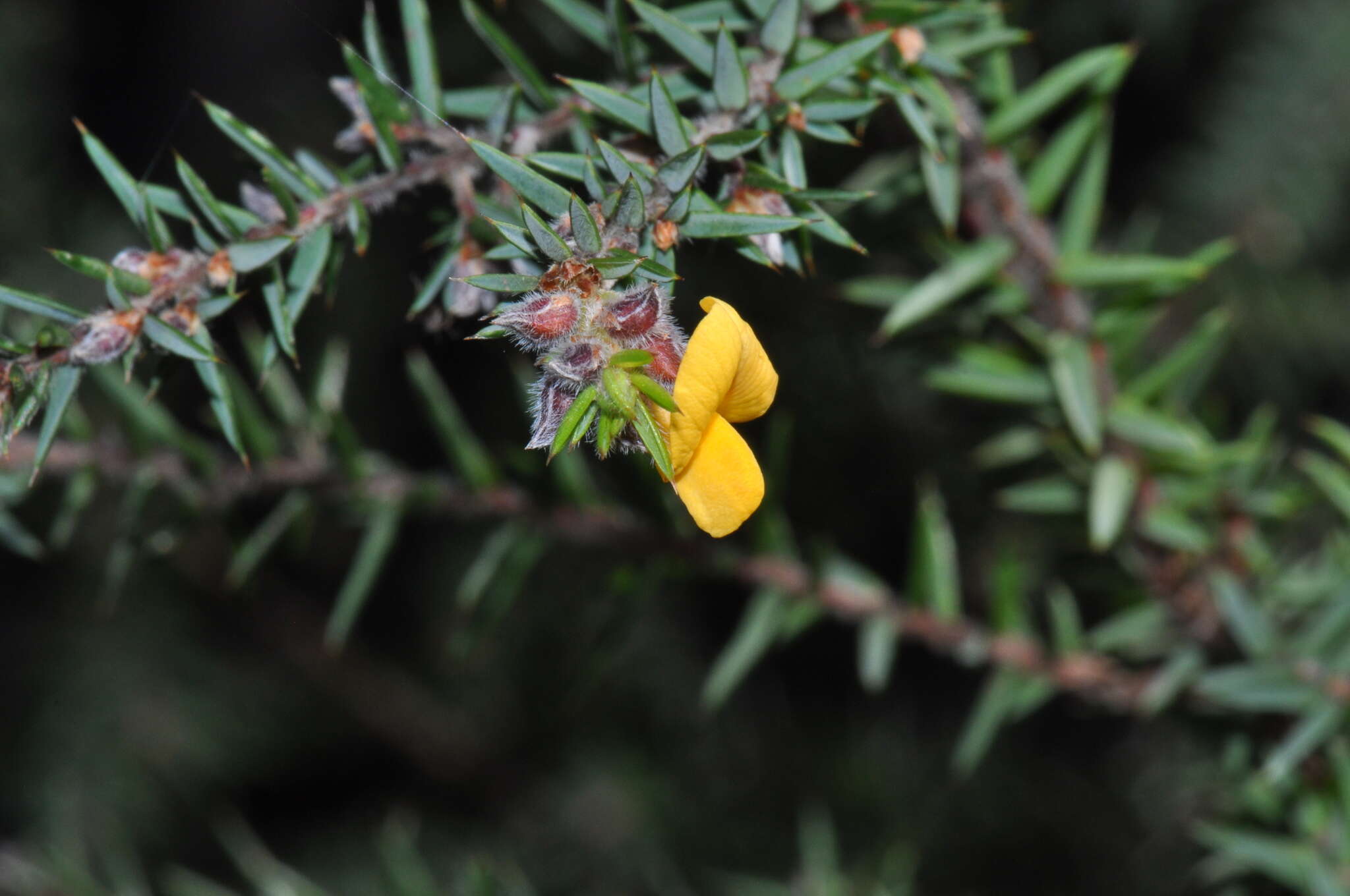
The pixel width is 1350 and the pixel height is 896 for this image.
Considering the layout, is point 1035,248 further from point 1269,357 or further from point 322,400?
point 1269,357

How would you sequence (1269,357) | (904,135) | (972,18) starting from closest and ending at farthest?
(972,18), (904,135), (1269,357)

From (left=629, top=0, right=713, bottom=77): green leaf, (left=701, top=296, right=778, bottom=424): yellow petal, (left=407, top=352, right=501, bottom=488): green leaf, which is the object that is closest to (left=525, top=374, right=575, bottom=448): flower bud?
(left=701, top=296, right=778, bottom=424): yellow petal

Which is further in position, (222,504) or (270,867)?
(270,867)

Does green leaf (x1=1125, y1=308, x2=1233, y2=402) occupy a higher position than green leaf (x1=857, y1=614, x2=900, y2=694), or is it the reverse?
green leaf (x1=1125, y1=308, x2=1233, y2=402)

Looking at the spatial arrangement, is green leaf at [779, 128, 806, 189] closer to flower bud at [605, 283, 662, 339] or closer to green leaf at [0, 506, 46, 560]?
flower bud at [605, 283, 662, 339]

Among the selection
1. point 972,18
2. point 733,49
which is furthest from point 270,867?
point 972,18

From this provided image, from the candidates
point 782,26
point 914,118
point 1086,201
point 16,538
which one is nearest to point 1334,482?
point 1086,201

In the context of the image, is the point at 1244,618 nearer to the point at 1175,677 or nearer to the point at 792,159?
the point at 1175,677

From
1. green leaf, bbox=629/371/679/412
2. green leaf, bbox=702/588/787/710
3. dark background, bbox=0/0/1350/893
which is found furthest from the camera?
dark background, bbox=0/0/1350/893
